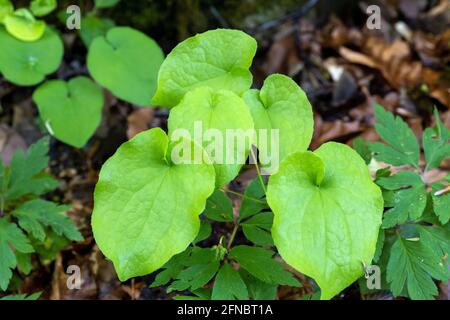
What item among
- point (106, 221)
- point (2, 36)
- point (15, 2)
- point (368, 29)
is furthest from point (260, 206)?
point (368, 29)

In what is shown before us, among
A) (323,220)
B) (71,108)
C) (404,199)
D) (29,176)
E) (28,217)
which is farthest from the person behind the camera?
(71,108)

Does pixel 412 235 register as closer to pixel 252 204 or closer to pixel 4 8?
pixel 252 204

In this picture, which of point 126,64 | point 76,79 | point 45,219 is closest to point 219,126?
point 45,219

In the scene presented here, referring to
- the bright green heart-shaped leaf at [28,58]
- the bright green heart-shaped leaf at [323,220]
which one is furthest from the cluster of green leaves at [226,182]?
the bright green heart-shaped leaf at [28,58]

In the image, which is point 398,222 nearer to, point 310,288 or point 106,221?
point 310,288

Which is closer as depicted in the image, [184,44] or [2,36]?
[184,44]

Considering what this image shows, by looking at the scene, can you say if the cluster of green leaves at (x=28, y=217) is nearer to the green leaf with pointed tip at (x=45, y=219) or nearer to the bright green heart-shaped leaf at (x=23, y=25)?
the green leaf with pointed tip at (x=45, y=219)

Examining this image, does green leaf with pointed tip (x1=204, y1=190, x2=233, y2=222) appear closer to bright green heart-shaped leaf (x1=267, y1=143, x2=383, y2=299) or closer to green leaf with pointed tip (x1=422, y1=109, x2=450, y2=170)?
bright green heart-shaped leaf (x1=267, y1=143, x2=383, y2=299)
